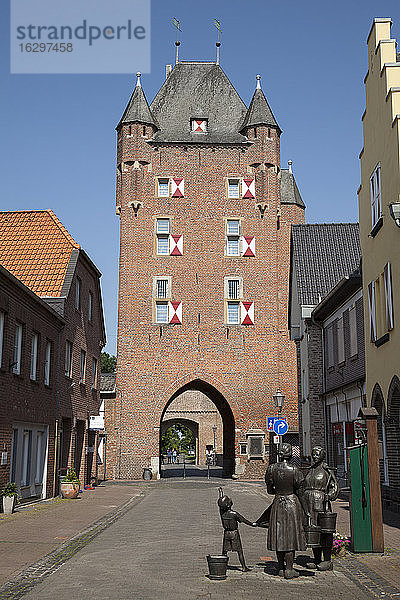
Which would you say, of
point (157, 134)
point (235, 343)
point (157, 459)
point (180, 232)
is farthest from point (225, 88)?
point (157, 459)

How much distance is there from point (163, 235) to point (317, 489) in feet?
103

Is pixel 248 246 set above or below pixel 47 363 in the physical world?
above

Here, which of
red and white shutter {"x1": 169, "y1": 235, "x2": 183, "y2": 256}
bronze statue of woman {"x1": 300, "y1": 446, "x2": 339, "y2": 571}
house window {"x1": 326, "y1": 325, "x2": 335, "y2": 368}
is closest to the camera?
bronze statue of woman {"x1": 300, "y1": 446, "x2": 339, "y2": 571}

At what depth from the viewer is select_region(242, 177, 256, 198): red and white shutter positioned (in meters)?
41.2

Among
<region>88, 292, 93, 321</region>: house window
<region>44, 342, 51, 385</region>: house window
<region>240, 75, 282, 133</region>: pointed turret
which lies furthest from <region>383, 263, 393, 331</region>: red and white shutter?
<region>240, 75, 282, 133</region>: pointed turret

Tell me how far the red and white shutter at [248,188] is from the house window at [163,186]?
14.4 ft

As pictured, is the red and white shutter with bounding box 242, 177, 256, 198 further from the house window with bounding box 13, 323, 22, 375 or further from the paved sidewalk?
the house window with bounding box 13, 323, 22, 375

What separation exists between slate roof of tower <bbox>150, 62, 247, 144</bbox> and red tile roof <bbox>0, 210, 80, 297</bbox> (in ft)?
50.9

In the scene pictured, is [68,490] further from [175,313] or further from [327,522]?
[175,313]

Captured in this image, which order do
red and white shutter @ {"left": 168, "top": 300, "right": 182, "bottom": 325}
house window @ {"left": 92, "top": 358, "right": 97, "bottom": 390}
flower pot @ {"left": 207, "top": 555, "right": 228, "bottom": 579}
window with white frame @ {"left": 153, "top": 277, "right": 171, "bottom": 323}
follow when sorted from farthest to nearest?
window with white frame @ {"left": 153, "top": 277, "right": 171, "bottom": 323} < red and white shutter @ {"left": 168, "top": 300, "right": 182, "bottom": 325} < house window @ {"left": 92, "top": 358, "right": 97, "bottom": 390} < flower pot @ {"left": 207, "top": 555, "right": 228, "bottom": 579}

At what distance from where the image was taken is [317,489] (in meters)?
10.2

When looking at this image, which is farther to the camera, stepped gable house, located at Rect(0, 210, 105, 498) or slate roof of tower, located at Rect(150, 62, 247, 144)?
slate roof of tower, located at Rect(150, 62, 247, 144)

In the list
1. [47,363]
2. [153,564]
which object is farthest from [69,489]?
[153,564]

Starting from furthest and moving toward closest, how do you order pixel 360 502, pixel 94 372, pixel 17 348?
pixel 94 372, pixel 17 348, pixel 360 502
